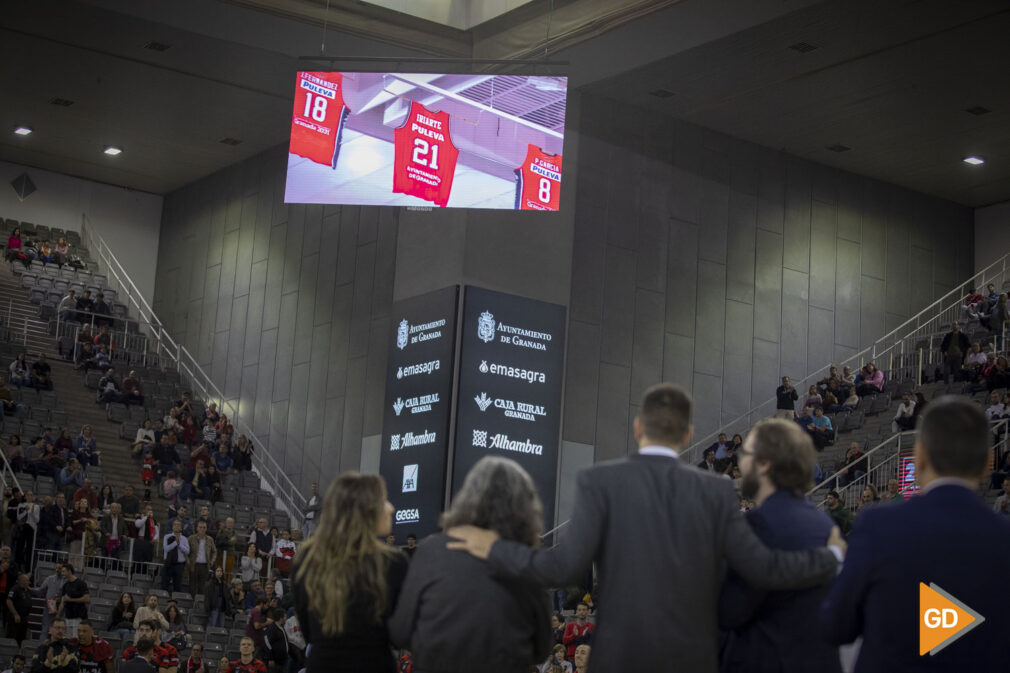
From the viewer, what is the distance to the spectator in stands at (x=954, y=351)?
70.1 feet

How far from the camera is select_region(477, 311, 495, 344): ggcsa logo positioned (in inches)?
865

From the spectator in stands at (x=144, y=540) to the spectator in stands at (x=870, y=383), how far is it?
40.3 feet

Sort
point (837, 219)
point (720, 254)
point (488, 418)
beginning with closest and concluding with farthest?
point (488, 418), point (720, 254), point (837, 219)

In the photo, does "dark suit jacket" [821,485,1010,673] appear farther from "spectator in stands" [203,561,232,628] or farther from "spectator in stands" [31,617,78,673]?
"spectator in stands" [203,561,232,628]

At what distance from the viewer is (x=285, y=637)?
14.2 m

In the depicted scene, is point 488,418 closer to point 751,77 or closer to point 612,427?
point 612,427

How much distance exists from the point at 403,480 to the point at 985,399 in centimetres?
916

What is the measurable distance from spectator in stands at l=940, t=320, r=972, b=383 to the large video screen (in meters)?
7.68

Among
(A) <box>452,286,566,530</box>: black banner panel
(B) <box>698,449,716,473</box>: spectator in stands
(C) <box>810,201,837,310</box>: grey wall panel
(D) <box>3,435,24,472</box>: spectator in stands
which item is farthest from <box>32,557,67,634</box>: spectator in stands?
(C) <box>810,201,837,310</box>: grey wall panel

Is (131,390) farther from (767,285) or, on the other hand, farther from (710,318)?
(767,285)

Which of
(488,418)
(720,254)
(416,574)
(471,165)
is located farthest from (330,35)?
(416,574)

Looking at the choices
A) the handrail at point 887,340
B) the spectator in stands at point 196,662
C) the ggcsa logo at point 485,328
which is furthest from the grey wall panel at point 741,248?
the spectator in stands at point 196,662

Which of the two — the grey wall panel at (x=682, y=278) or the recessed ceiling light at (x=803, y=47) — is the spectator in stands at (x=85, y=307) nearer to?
the grey wall panel at (x=682, y=278)

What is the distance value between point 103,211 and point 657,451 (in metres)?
29.6
